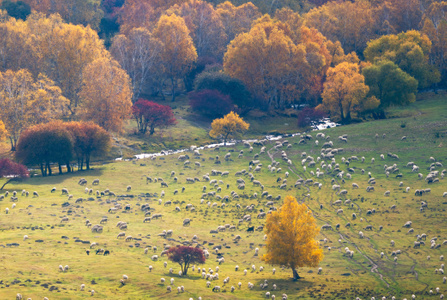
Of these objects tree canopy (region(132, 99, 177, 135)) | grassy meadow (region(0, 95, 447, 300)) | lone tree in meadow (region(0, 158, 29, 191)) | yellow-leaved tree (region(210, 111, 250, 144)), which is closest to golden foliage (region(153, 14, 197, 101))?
tree canopy (region(132, 99, 177, 135))

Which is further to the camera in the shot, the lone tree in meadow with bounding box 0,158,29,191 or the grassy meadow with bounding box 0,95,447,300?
the lone tree in meadow with bounding box 0,158,29,191

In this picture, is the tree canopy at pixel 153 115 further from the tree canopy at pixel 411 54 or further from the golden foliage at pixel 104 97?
the tree canopy at pixel 411 54

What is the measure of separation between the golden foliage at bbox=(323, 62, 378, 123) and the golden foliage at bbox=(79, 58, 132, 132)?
38085 mm

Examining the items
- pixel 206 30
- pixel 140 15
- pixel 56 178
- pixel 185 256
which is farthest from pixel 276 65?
pixel 185 256

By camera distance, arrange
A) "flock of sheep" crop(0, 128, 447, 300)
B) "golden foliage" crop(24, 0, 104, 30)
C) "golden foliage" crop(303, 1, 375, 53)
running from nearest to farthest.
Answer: "flock of sheep" crop(0, 128, 447, 300) → "golden foliage" crop(303, 1, 375, 53) → "golden foliage" crop(24, 0, 104, 30)

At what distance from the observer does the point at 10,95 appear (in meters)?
102

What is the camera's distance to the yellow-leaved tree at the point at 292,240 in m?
55.6

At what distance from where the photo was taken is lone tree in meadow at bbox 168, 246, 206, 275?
54.9 m

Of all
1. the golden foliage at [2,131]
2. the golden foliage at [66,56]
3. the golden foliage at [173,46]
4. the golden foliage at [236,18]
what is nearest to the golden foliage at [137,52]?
the golden foliage at [173,46]

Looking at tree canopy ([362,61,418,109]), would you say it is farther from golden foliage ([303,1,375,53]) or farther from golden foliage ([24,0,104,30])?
golden foliage ([24,0,104,30])

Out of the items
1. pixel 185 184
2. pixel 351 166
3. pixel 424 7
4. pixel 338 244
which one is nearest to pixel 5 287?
pixel 338 244

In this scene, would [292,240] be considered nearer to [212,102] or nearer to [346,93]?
[346,93]

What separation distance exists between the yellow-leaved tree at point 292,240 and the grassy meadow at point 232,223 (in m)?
1.77

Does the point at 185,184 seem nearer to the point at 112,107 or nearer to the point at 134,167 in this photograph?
the point at 134,167
